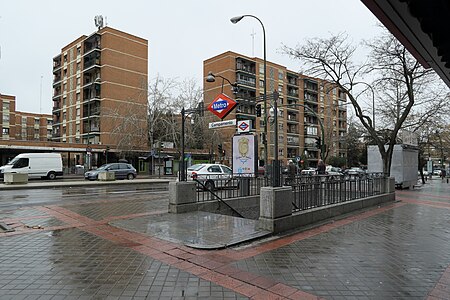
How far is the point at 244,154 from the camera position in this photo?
13.3 m

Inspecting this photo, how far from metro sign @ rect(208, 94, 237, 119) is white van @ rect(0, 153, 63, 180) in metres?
21.7

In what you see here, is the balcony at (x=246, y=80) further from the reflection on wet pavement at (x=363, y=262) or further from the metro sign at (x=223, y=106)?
the reflection on wet pavement at (x=363, y=262)

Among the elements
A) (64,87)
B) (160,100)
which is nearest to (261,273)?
(160,100)

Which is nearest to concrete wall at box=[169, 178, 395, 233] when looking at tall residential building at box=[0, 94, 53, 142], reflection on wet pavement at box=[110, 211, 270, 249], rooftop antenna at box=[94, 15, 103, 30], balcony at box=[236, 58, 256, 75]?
reflection on wet pavement at box=[110, 211, 270, 249]

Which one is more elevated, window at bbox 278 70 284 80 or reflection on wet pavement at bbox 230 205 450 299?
window at bbox 278 70 284 80

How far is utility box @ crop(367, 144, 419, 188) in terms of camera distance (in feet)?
70.3

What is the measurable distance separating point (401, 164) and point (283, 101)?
155ft

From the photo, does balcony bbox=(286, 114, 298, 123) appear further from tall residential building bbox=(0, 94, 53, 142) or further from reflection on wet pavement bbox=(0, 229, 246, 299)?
reflection on wet pavement bbox=(0, 229, 246, 299)

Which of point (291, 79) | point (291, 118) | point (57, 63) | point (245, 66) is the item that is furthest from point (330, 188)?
point (57, 63)

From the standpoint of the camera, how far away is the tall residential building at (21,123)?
72.5 metres

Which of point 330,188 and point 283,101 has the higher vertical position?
point 283,101

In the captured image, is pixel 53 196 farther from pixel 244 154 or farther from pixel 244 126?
pixel 244 126

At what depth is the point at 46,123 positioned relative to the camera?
9169 cm

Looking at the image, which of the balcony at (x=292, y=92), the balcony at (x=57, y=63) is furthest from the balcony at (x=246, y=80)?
the balcony at (x=57, y=63)
